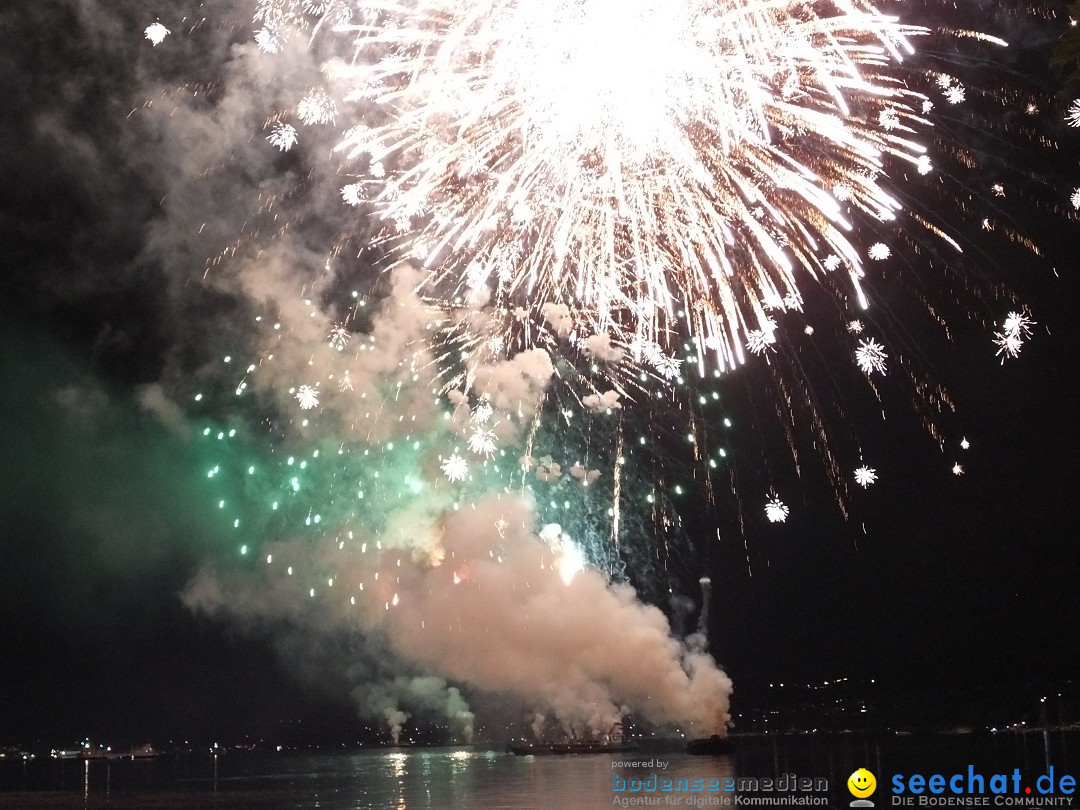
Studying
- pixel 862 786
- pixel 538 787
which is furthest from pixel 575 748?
pixel 862 786

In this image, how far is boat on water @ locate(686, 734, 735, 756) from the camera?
77.2 meters

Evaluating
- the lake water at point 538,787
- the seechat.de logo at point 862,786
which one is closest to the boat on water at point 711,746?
the lake water at point 538,787

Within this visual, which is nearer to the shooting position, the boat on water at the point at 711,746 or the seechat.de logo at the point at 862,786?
the seechat.de logo at the point at 862,786

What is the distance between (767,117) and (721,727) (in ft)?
222

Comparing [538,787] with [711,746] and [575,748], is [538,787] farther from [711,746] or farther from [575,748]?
[575,748]

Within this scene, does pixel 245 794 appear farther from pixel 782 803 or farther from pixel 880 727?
pixel 880 727

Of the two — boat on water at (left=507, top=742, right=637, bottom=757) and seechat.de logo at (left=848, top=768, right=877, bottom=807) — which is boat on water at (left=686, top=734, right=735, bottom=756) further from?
seechat.de logo at (left=848, top=768, right=877, bottom=807)

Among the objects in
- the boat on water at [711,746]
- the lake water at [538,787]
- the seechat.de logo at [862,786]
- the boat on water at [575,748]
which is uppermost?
the seechat.de logo at [862,786]

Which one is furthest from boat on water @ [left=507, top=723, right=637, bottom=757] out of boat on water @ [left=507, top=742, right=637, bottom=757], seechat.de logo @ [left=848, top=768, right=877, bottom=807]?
seechat.de logo @ [left=848, top=768, right=877, bottom=807]

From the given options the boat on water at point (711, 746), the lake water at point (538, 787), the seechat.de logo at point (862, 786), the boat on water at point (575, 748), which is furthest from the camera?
the boat on water at point (575, 748)

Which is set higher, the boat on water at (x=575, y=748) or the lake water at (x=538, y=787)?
the lake water at (x=538, y=787)

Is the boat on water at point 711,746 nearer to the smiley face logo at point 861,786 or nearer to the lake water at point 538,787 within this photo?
the lake water at point 538,787

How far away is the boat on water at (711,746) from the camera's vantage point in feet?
253

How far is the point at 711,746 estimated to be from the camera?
77.6 meters
